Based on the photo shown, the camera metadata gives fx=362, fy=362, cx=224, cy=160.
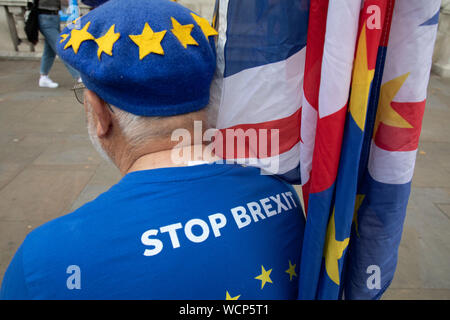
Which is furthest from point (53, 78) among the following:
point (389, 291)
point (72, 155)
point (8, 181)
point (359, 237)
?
point (359, 237)

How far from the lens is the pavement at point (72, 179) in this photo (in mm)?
2847

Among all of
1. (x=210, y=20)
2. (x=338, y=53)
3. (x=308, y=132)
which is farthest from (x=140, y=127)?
(x=210, y=20)

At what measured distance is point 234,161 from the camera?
1363mm

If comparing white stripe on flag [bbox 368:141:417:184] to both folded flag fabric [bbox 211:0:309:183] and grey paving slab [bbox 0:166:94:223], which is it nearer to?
folded flag fabric [bbox 211:0:309:183]

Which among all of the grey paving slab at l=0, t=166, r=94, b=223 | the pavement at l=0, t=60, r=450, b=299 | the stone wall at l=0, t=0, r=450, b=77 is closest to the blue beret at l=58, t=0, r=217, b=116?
the pavement at l=0, t=60, r=450, b=299

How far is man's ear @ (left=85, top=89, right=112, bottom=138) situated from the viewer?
1.16m

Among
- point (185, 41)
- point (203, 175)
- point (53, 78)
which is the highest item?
point (185, 41)

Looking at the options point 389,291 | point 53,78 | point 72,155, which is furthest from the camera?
point 53,78

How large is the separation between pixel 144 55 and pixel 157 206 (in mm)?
425

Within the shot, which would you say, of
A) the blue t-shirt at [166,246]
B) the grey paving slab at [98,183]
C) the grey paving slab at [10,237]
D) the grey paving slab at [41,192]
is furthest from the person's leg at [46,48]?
the blue t-shirt at [166,246]

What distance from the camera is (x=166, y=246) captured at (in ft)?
3.12

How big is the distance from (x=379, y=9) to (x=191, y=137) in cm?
64

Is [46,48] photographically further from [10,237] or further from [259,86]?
[259,86]
